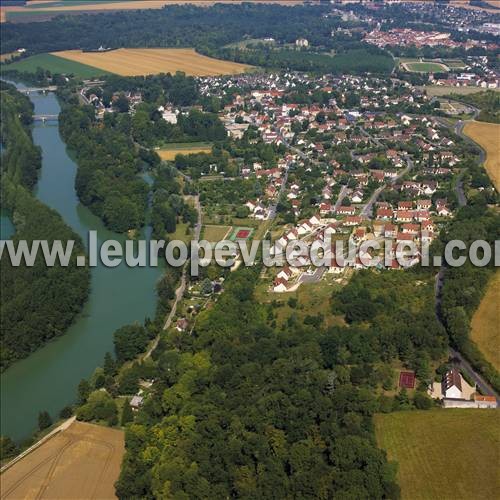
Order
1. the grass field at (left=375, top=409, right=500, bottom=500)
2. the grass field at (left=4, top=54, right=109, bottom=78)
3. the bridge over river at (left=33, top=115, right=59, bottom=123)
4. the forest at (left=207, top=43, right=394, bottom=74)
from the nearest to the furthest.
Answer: the grass field at (left=375, top=409, right=500, bottom=500), the bridge over river at (left=33, top=115, right=59, bottom=123), the forest at (left=207, top=43, right=394, bottom=74), the grass field at (left=4, top=54, right=109, bottom=78)

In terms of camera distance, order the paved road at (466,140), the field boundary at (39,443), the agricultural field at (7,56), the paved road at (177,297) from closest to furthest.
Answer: the field boundary at (39,443) < the paved road at (177,297) < the paved road at (466,140) < the agricultural field at (7,56)

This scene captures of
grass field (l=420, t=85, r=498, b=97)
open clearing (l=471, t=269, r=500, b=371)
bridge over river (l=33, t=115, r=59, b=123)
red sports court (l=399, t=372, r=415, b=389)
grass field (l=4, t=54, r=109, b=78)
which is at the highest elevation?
grass field (l=420, t=85, r=498, b=97)

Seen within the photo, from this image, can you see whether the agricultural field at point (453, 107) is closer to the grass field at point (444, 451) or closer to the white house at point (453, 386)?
the white house at point (453, 386)

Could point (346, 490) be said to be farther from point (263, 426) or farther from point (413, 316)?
point (413, 316)

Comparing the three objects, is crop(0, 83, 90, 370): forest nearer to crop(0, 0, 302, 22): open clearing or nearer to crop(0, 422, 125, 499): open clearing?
crop(0, 422, 125, 499): open clearing

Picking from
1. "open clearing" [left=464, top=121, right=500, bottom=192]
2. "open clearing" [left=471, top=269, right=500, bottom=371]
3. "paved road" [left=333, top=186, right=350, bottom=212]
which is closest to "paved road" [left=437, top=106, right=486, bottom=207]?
"open clearing" [left=464, top=121, right=500, bottom=192]

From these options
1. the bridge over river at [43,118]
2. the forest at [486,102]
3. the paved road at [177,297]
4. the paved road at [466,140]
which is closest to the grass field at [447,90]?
the forest at [486,102]
